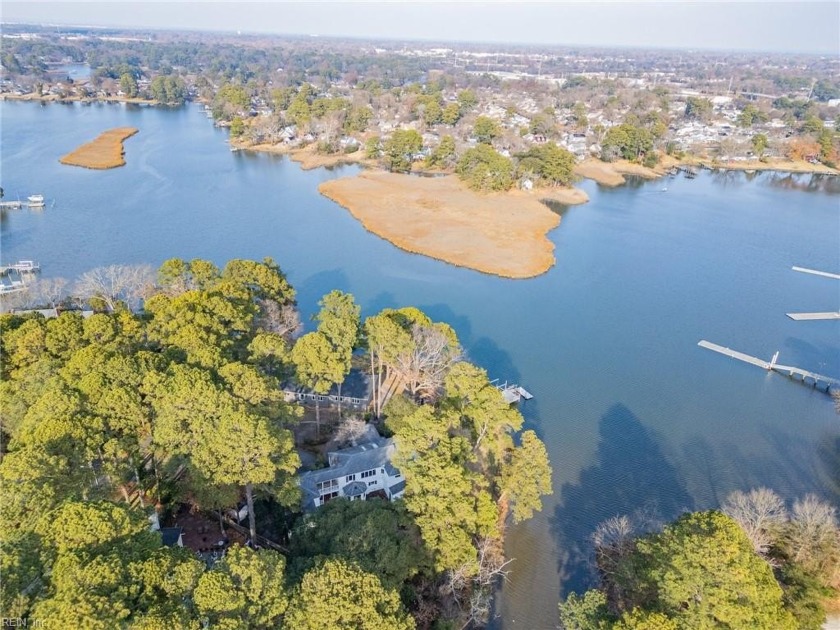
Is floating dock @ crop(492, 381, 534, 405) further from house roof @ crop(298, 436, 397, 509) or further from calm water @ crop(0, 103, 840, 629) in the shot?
house roof @ crop(298, 436, 397, 509)

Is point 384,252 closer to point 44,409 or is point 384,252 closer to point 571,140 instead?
point 44,409

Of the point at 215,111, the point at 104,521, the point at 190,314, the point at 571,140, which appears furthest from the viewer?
the point at 215,111

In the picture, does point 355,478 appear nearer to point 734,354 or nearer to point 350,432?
point 350,432

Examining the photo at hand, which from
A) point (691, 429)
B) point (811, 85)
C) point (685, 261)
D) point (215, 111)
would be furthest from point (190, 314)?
point (811, 85)

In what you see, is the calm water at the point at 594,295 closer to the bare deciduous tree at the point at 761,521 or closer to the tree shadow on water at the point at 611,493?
the tree shadow on water at the point at 611,493

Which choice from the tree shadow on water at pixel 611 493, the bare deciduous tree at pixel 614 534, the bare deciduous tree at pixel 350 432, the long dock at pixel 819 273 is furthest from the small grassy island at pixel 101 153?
the long dock at pixel 819 273

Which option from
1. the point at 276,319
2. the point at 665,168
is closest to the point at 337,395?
the point at 276,319

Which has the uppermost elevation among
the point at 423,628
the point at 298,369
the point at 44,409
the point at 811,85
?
the point at 811,85
